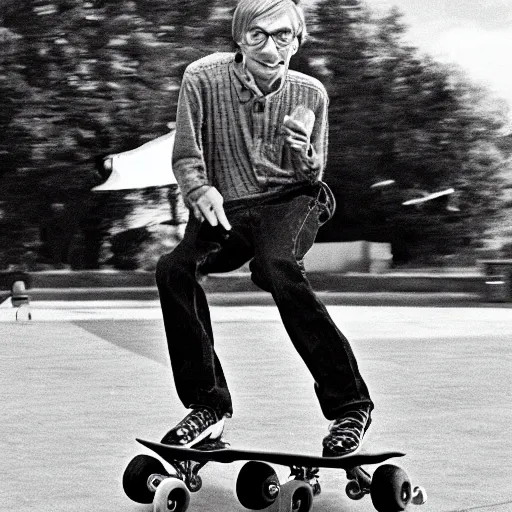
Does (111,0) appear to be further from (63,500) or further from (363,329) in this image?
(63,500)

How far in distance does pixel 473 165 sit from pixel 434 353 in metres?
14.1

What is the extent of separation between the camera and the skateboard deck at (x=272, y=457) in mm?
3750

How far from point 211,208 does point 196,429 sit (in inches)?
26.8

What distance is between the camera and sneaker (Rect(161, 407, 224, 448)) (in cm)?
395

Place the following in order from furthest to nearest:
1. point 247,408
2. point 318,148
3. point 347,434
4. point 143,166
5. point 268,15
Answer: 1. point 143,166
2. point 247,408
3. point 318,148
4. point 268,15
5. point 347,434

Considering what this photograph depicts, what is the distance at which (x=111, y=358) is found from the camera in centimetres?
996

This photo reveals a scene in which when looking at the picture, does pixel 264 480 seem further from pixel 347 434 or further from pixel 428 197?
pixel 428 197

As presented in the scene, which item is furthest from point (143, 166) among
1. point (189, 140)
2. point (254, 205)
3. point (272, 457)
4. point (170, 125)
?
point (272, 457)

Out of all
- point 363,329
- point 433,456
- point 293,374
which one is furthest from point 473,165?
point 433,456

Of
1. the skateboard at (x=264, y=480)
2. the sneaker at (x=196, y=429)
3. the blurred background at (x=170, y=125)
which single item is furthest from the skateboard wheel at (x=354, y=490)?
the blurred background at (x=170, y=125)

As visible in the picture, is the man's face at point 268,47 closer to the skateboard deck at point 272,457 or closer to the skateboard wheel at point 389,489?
the skateboard deck at point 272,457

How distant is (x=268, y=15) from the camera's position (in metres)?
3.90

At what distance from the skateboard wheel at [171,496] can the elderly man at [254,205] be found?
13cm

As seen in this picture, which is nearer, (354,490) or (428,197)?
(354,490)
